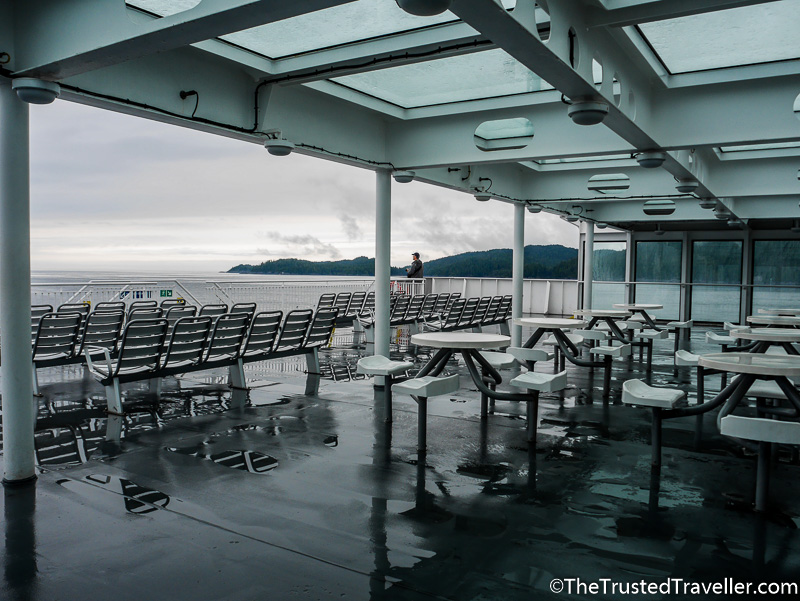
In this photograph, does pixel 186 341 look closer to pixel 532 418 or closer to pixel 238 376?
pixel 238 376

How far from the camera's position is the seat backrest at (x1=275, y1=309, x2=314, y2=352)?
8383 millimetres

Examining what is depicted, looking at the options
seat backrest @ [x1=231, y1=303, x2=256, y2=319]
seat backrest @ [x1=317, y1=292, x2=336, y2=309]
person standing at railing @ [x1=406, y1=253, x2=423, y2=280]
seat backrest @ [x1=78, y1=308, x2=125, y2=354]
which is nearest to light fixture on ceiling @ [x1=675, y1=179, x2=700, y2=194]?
seat backrest @ [x1=231, y1=303, x2=256, y2=319]

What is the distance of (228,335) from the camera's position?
7.48m

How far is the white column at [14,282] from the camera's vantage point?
14.1 feet

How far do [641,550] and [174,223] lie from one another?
36881 millimetres

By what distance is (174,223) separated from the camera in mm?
36531

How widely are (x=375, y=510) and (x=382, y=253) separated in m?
5.09

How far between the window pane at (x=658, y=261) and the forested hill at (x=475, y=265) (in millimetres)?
3261

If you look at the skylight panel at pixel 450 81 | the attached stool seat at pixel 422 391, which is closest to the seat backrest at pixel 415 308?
the skylight panel at pixel 450 81

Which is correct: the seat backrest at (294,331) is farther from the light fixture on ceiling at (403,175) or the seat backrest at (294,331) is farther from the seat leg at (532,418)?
the seat leg at (532,418)

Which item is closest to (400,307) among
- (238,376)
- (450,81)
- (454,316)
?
(454,316)

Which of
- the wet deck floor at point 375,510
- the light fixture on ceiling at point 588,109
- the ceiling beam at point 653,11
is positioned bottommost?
the wet deck floor at point 375,510

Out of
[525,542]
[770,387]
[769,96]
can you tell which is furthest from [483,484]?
[769,96]

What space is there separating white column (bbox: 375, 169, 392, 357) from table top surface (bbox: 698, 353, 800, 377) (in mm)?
4458
